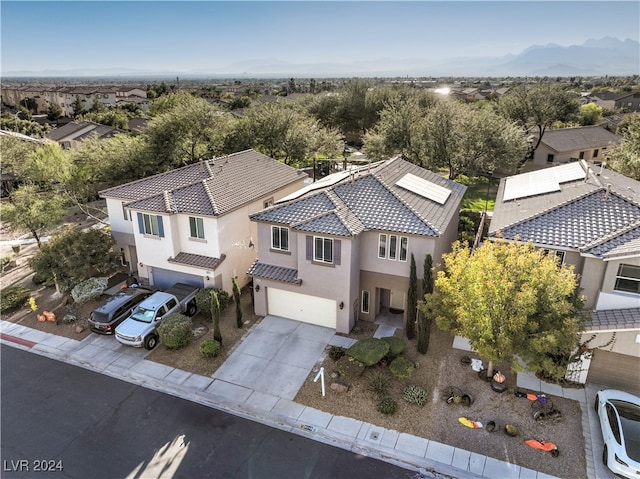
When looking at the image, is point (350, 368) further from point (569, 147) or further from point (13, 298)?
point (569, 147)

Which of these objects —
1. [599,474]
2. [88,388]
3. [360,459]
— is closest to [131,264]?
[88,388]

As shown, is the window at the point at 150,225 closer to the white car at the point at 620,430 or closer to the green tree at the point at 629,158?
the white car at the point at 620,430

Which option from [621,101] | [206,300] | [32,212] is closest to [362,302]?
[206,300]

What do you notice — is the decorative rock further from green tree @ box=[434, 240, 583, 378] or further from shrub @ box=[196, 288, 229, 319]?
shrub @ box=[196, 288, 229, 319]

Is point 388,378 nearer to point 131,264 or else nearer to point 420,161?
point 131,264

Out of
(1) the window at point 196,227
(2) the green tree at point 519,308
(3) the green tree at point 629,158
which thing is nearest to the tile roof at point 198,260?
(1) the window at point 196,227

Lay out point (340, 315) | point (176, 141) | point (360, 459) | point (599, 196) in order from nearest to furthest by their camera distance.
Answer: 1. point (360, 459)
2. point (599, 196)
3. point (340, 315)
4. point (176, 141)

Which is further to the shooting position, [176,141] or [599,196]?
[176,141]
